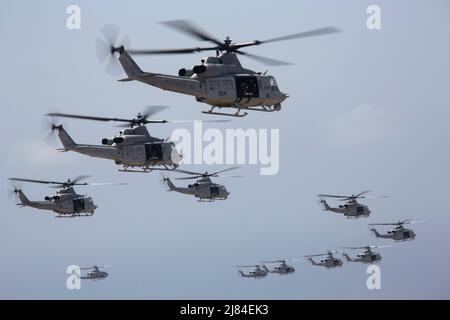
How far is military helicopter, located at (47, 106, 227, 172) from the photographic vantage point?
55406 mm

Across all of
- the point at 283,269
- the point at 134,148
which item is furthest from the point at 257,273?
the point at 134,148

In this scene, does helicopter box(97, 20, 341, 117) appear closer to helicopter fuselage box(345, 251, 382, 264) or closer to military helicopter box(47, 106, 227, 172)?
military helicopter box(47, 106, 227, 172)

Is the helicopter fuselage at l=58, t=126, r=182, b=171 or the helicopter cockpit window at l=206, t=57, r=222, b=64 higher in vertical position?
the helicopter cockpit window at l=206, t=57, r=222, b=64

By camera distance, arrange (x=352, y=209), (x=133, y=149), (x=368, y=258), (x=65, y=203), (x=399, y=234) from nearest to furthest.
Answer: (x=133, y=149), (x=65, y=203), (x=352, y=209), (x=399, y=234), (x=368, y=258)

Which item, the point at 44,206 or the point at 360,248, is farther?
the point at 360,248

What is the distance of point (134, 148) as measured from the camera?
56.6 meters

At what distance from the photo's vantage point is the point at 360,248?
88562 millimetres

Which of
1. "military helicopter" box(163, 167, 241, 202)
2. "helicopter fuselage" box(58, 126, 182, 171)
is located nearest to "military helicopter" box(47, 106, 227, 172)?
"helicopter fuselage" box(58, 126, 182, 171)

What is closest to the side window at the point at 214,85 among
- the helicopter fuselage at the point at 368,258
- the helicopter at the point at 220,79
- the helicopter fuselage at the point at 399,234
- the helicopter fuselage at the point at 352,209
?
the helicopter at the point at 220,79

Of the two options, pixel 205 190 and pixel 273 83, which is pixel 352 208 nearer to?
pixel 205 190

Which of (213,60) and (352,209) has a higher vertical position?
(213,60)
